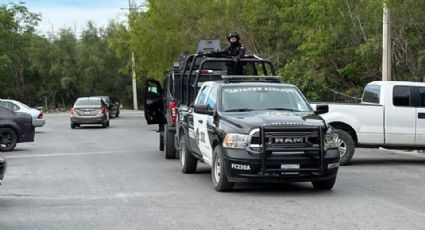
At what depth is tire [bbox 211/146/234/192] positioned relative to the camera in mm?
10686

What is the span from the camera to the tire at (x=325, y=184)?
1090 centimetres

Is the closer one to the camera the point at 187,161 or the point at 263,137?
the point at 263,137

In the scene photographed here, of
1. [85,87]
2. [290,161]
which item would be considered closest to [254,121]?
[290,161]

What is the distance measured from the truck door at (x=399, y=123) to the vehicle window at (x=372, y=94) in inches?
16.1

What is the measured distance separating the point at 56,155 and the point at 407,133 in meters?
9.50

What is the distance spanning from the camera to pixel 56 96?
73.0 meters

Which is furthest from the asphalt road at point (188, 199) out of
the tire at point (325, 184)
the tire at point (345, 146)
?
the tire at point (345, 146)

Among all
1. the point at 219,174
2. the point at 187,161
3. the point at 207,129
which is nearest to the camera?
the point at 219,174

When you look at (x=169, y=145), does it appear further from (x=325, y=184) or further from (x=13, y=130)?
(x=325, y=184)

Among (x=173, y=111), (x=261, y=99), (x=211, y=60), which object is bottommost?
(x=173, y=111)

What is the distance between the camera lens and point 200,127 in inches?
479

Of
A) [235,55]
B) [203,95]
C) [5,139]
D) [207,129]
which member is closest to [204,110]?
[207,129]

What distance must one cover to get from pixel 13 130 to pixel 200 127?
1009 cm

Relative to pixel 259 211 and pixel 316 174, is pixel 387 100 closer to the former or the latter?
pixel 316 174
